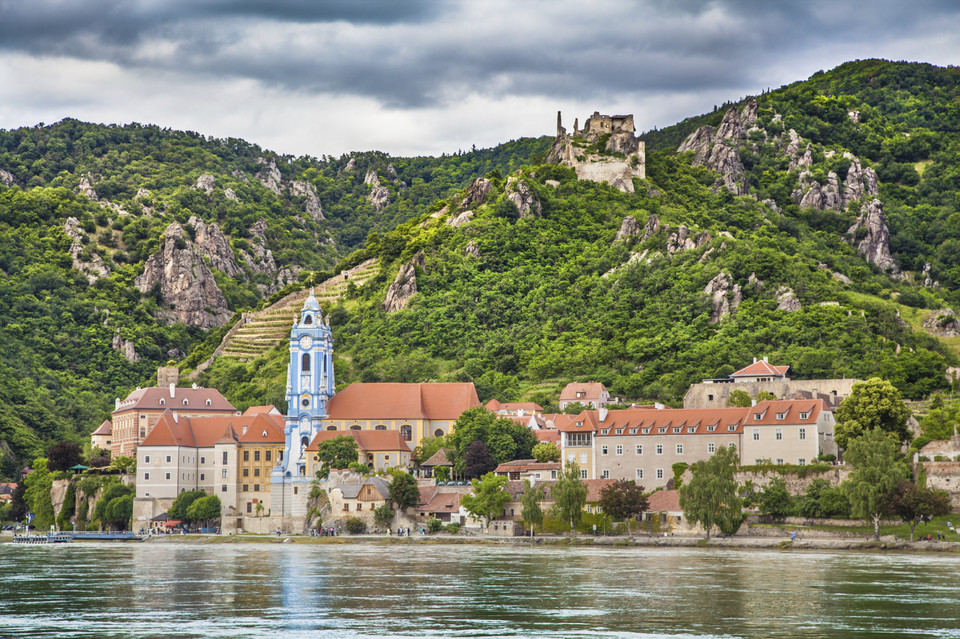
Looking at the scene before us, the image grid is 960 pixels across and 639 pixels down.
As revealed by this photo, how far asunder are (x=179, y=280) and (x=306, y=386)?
83932 mm

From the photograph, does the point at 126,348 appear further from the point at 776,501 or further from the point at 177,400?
the point at 776,501

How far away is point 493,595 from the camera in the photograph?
2042 inches

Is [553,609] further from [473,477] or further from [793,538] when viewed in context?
[473,477]

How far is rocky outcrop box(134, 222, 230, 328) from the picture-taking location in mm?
184875

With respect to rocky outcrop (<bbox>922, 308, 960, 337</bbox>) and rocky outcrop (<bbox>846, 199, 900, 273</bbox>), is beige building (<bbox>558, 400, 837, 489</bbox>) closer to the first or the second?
rocky outcrop (<bbox>922, 308, 960, 337</bbox>)

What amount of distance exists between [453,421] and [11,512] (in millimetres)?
41946

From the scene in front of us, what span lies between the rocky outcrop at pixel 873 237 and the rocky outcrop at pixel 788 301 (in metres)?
47.2

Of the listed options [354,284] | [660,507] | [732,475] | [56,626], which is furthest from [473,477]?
[354,284]

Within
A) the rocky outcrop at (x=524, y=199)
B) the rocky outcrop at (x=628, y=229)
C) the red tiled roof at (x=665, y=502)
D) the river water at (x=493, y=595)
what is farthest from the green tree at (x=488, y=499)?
the rocky outcrop at (x=524, y=199)

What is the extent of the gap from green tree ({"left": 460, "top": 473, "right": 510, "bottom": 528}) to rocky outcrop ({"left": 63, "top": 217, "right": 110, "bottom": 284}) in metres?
104

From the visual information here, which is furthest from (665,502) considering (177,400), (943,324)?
(943,324)

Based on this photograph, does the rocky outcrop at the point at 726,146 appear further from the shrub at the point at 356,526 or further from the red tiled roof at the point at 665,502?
the red tiled roof at the point at 665,502

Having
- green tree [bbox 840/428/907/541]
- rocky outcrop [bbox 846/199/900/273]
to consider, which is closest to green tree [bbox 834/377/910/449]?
green tree [bbox 840/428/907/541]

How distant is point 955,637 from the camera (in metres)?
40.0
